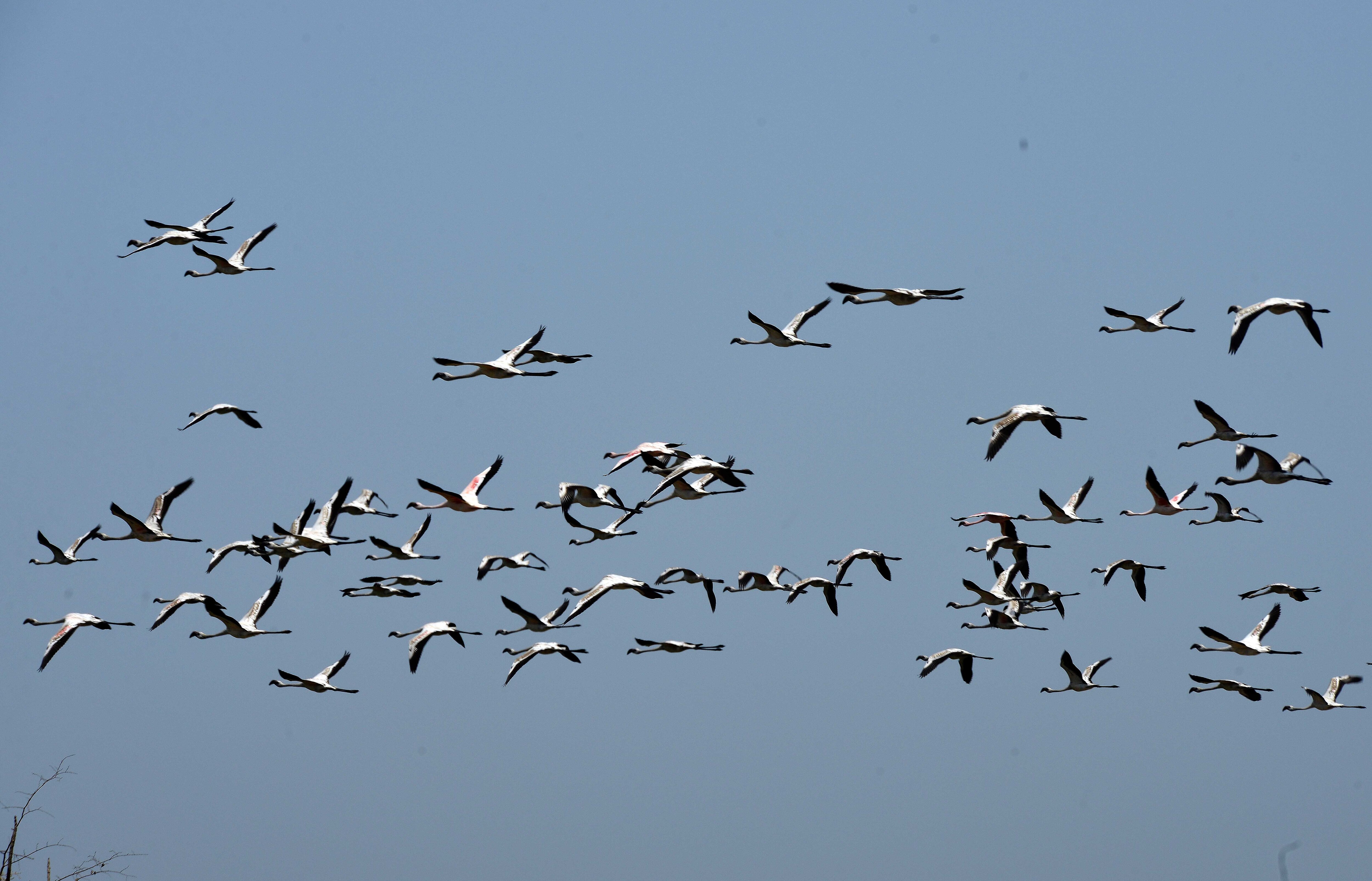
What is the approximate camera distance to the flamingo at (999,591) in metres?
41.9

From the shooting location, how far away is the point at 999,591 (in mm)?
42906

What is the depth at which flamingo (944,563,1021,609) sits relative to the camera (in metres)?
41.9

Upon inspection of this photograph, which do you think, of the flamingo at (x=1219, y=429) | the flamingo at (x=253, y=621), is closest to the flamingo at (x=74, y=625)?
the flamingo at (x=253, y=621)

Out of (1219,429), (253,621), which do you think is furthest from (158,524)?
(1219,429)

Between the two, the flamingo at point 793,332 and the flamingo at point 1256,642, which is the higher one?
the flamingo at point 793,332

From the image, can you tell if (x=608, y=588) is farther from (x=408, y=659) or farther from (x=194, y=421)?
(x=194, y=421)

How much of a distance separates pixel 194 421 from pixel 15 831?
10.2 metres

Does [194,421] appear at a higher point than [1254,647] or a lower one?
higher

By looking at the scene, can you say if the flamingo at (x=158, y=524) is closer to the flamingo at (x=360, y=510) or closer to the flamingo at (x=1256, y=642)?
the flamingo at (x=360, y=510)

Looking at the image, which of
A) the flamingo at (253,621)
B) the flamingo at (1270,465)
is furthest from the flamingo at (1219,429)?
the flamingo at (253,621)

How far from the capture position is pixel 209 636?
4119 centimetres

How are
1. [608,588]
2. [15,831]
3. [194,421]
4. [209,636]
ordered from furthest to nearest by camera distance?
1. [209,636]
2. [194,421]
3. [608,588]
4. [15,831]

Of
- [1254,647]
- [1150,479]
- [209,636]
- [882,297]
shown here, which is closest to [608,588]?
[882,297]

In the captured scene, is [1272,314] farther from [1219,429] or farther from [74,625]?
[74,625]
